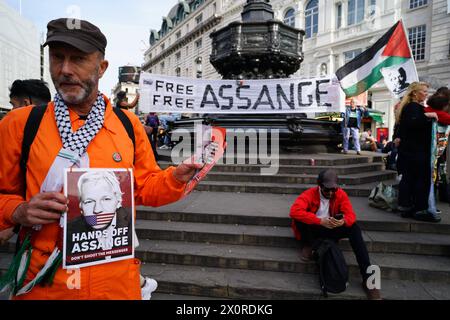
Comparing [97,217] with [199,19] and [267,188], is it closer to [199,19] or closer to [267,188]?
[267,188]

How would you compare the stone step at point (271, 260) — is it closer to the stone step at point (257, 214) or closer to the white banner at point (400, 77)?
the stone step at point (257, 214)

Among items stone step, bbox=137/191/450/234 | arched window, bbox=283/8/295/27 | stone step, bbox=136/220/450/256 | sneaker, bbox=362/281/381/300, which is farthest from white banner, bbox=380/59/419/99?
arched window, bbox=283/8/295/27

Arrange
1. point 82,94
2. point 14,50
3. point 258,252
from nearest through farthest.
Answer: point 82,94, point 258,252, point 14,50

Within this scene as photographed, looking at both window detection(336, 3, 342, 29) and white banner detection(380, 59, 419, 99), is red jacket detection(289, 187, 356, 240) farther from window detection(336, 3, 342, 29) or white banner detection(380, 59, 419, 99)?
window detection(336, 3, 342, 29)

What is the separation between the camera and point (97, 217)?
54.3 inches

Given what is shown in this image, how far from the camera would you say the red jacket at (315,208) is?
3369 millimetres

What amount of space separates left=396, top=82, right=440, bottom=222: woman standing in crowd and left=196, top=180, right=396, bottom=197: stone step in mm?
1185

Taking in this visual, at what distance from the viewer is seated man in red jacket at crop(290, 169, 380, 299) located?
3250 mm

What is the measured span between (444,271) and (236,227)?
98.5 inches

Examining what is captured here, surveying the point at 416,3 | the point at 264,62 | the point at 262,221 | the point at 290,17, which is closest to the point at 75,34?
the point at 262,221

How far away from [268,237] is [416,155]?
2.57m

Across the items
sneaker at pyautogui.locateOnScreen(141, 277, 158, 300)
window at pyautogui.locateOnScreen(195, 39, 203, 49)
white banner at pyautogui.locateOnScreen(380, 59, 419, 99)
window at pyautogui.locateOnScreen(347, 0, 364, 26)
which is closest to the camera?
sneaker at pyautogui.locateOnScreen(141, 277, 158, 300)

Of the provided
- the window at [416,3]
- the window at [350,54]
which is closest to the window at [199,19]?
the window at [350,54]

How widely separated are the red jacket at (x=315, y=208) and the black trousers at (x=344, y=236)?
83mm
